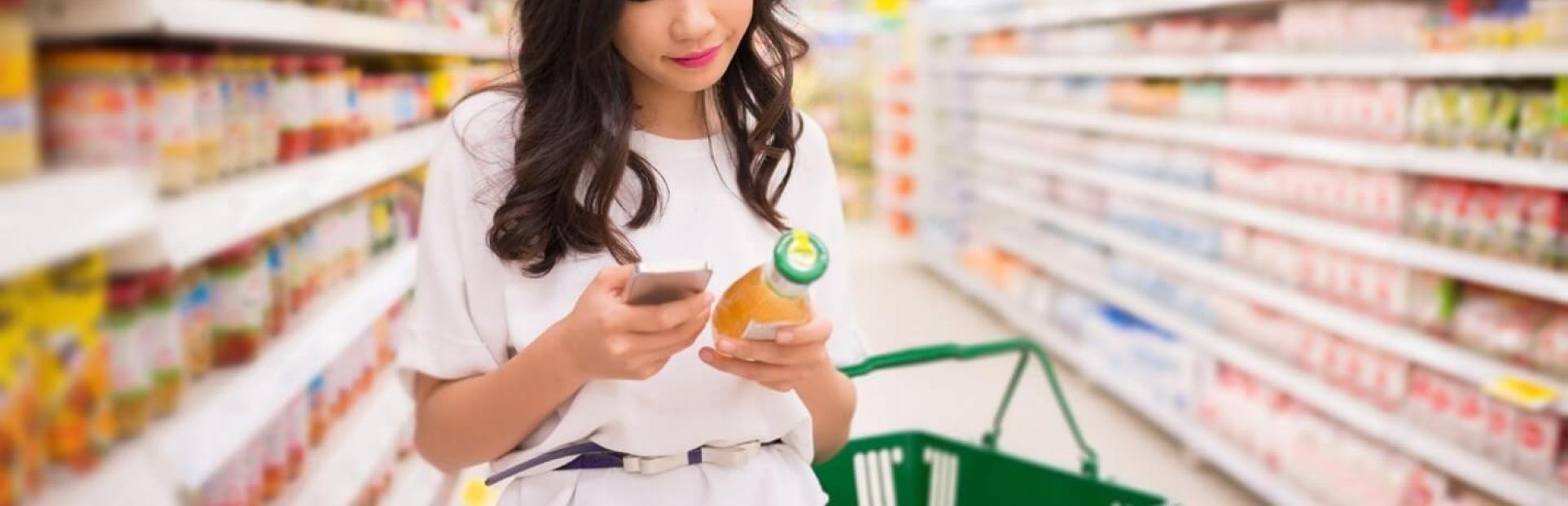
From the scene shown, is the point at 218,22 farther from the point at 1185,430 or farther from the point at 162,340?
the point at 1185,430

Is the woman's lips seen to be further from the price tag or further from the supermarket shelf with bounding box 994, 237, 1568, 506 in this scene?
the supermarket shelf with bounding box 994, 237, 1568, 506

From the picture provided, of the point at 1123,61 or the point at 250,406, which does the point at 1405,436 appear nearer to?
the point at 1123,61

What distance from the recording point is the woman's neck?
5.00ft

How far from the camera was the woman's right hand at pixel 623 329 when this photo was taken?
122 centimetres

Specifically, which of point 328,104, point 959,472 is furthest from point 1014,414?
point 328,104

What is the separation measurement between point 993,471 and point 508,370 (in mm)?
1127

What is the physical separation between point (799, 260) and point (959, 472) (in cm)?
118

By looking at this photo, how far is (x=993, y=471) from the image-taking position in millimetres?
2227

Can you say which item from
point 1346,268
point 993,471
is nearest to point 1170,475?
point 1346,268

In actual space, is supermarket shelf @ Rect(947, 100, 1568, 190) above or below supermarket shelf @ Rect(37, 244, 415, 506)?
above

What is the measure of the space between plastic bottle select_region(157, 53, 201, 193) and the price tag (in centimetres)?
272

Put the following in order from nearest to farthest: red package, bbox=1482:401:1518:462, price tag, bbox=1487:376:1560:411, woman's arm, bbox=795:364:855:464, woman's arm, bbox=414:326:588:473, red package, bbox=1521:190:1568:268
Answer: woman's arm, bbox=414:326:588:473, woman's arm, bbox=795:364:855:464, price tag, bbox=1487:376:1560:411, red package, bbox=1521:190:1568:268, red package, bbox=1482:401:1518:462

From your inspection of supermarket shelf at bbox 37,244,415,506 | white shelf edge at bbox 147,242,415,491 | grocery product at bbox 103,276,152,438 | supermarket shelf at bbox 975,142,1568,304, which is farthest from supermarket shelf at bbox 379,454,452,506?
supermarket shelf at bbox 975,142,1568,304

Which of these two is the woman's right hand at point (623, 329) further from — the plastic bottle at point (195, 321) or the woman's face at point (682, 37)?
the plastic bottle at point (195, 321)
